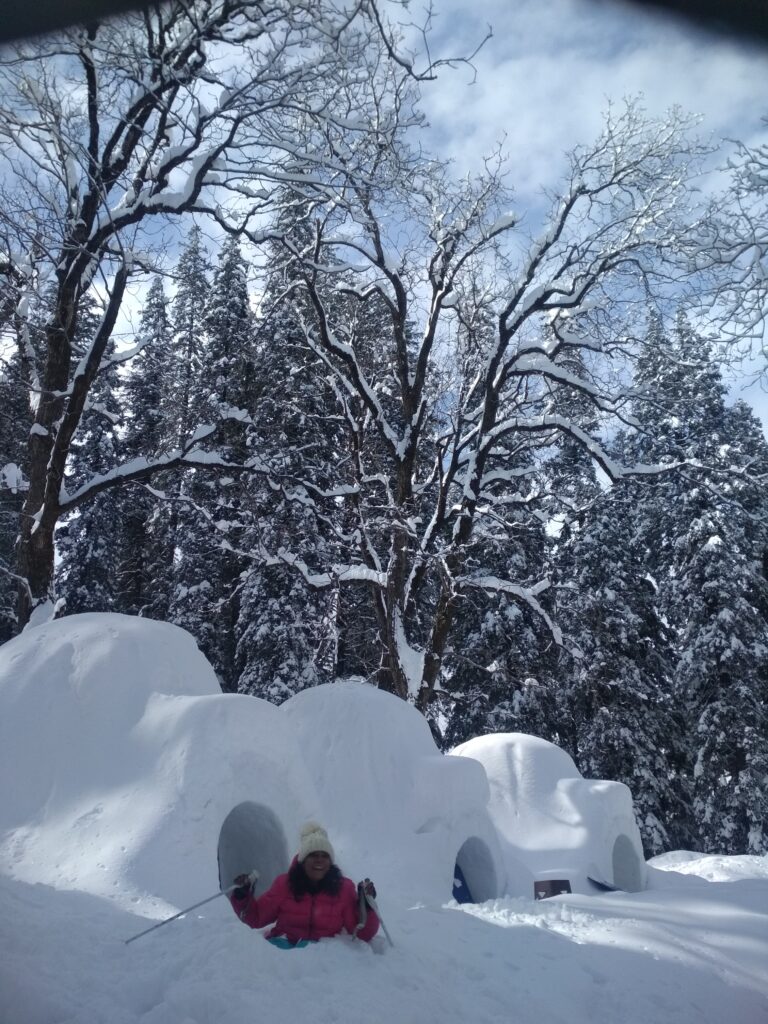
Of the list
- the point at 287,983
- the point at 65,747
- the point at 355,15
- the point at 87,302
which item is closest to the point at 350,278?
the point at 87,302

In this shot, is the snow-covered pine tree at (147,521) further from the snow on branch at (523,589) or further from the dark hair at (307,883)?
the dark hair at (307,883)

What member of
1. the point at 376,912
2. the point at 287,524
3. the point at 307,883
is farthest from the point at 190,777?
the point at 287,524

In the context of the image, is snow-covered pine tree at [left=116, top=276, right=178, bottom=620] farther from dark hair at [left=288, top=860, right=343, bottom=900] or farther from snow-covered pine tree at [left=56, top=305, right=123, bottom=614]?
dark hair at [left=288, top=860, right=343, bottom=900]

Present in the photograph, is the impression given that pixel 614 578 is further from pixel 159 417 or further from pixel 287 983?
pixel 287 983

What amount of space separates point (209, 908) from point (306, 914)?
63cm

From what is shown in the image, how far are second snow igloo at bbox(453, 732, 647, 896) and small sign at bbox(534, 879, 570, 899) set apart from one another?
0.11 metres

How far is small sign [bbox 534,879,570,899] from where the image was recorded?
10.6 m

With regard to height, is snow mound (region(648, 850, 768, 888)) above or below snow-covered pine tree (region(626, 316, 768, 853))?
below

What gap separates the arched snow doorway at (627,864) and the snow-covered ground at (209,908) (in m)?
5.17

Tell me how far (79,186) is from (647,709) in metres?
18.2

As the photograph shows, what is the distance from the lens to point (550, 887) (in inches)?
421

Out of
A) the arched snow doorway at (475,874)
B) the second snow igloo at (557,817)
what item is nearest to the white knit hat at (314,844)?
the arched snow doorway at (475,874)

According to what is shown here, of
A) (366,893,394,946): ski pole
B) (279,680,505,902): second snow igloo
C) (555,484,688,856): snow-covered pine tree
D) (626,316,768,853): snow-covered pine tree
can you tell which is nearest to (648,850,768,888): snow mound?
(626,316,768,853): snow-covered pine tree

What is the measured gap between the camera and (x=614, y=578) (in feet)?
72.0
